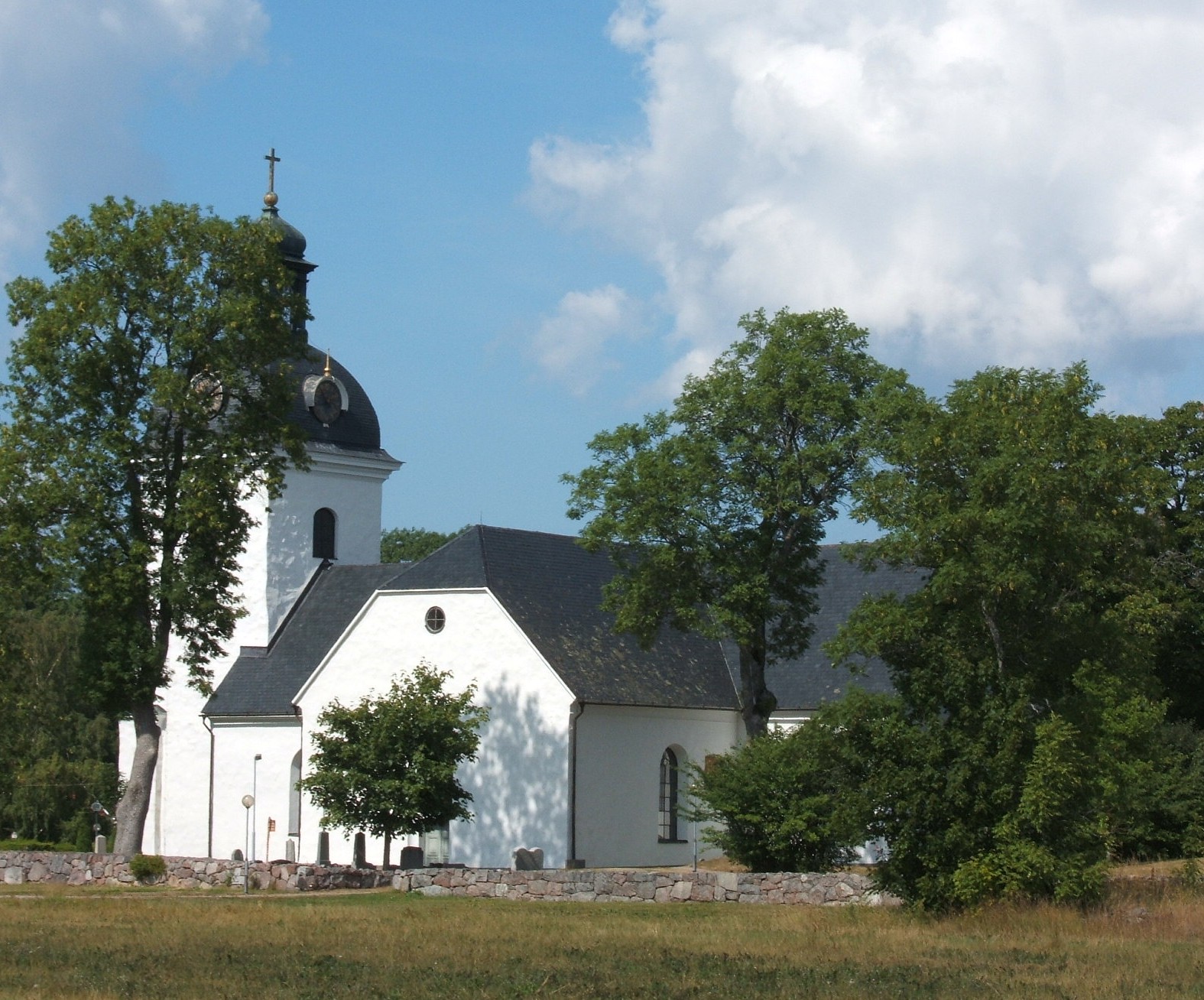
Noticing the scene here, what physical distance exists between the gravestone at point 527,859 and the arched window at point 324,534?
14291 mm

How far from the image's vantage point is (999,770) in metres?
23.7

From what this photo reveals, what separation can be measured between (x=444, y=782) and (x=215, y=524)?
6799 millimetres

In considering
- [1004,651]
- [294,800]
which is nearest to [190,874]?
[294,800]

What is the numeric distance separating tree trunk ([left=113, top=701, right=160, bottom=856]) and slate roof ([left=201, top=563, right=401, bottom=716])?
9.70m

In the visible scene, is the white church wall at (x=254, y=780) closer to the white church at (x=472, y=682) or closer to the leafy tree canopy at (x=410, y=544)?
the white church at (x=472, y=682)

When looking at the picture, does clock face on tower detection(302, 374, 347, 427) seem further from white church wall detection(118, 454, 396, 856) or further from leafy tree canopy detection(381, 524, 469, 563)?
leafy tree canopy detection(381, 524, 469, 563)

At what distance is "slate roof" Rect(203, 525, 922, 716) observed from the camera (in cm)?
4003

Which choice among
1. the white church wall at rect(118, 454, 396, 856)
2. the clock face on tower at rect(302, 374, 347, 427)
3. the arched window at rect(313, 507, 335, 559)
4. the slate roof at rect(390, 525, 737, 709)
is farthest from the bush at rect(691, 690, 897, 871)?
the clock face on tower at rect(302, 374, 347, 427)

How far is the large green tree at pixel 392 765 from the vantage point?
34.2 meters

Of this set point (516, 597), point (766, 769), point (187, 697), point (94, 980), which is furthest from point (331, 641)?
point (94, 980)

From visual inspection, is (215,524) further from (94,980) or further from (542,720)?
(94,980)

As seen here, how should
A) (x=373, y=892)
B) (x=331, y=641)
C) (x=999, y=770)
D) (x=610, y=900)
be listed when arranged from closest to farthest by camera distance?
(x=999, y=770)
(x=610, y=900)
(x=373, y=892)
(x=331, y=641)

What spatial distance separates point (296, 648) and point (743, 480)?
17.5 m

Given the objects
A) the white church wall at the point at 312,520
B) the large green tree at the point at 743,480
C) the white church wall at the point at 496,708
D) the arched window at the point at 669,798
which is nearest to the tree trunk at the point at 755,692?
the large green tree at the point at 743,480
